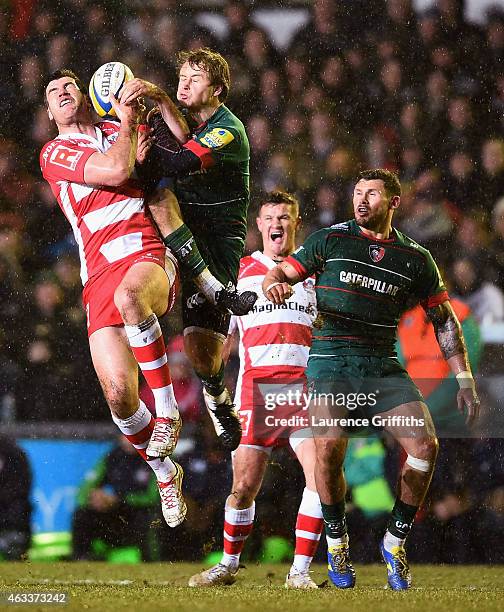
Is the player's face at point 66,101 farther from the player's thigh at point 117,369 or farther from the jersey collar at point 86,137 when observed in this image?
the player's thigh at point 117,369

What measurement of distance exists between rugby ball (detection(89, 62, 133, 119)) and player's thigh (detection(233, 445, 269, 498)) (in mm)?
1899

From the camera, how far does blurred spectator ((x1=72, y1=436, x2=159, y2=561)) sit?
22.0 ft

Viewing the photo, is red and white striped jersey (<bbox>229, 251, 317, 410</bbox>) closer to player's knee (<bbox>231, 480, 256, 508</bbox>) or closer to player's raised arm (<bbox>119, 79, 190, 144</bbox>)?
player's knee (<bbox>231, 480, 256, 508</bbox>)

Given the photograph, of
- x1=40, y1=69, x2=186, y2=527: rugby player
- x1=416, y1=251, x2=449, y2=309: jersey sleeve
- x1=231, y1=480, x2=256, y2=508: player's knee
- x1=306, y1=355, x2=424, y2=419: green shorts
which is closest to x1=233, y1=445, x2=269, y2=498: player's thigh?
x1=231, y1=480, x2=256, y2=508: player's knee

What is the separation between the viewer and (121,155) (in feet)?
15.7

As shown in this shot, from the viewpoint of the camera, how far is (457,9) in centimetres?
679

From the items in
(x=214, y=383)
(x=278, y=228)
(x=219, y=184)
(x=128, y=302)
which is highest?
(x=219, y=184)

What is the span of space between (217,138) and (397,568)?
7.23ft

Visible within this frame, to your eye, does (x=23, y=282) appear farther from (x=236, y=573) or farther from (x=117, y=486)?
(x=236, y=573)

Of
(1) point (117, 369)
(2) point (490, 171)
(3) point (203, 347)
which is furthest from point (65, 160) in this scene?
(2) point (490, 171)

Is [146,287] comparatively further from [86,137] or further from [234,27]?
[234,27]

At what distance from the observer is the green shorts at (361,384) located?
525cm

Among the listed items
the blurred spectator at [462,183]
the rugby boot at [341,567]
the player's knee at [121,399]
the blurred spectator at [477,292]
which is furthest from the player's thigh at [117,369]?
the blurred spectator at [462,183]

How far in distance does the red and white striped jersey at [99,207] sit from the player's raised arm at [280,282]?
1.85ft
